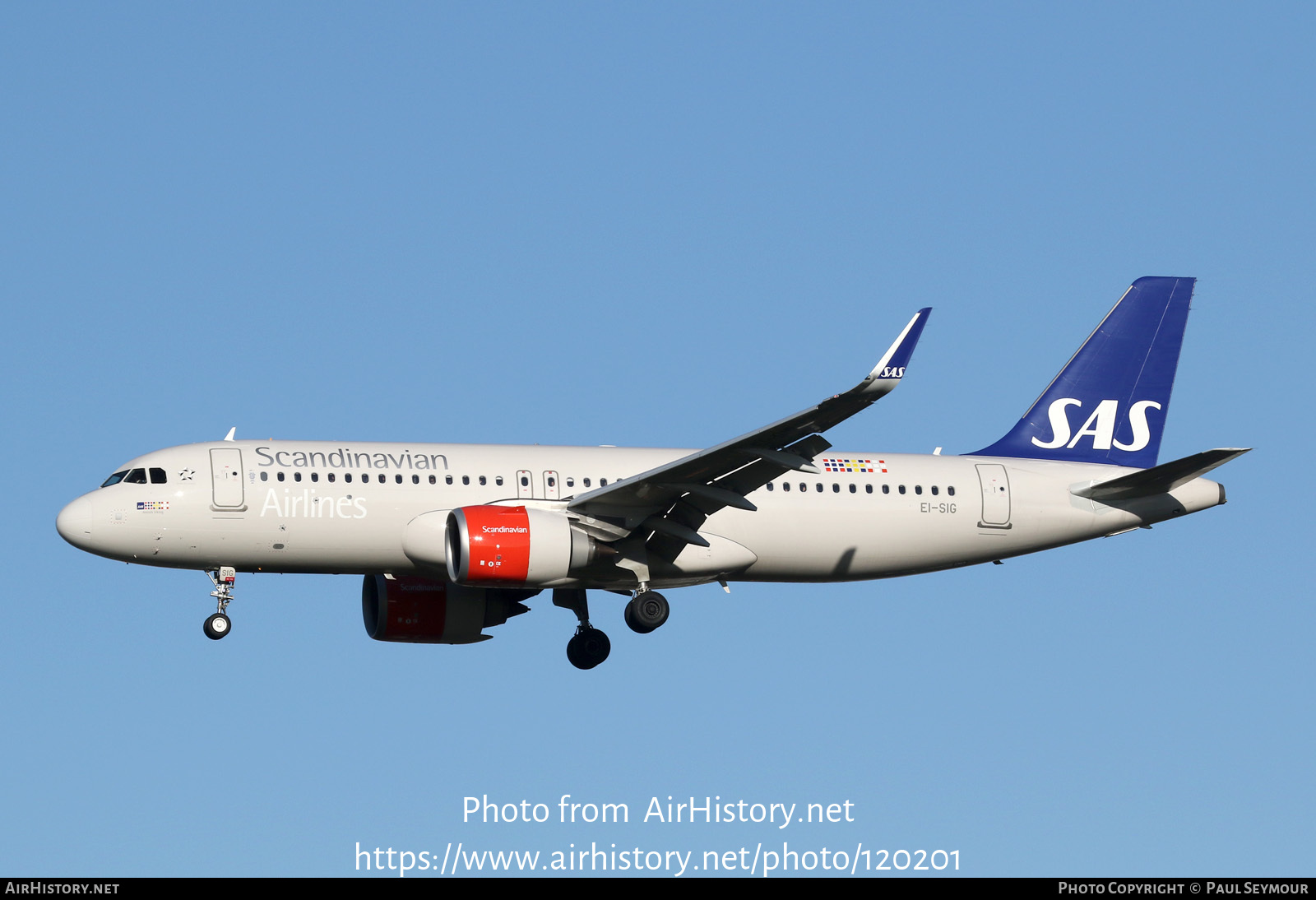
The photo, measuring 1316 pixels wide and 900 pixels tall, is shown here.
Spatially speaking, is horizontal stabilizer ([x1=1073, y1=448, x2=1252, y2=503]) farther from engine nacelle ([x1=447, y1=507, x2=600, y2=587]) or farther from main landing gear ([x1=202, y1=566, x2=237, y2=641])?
main landing gear ([x1=202, y1=566, x2=237, y2=641])

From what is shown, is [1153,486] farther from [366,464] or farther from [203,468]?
[203,468]

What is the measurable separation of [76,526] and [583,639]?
11323 millimetres

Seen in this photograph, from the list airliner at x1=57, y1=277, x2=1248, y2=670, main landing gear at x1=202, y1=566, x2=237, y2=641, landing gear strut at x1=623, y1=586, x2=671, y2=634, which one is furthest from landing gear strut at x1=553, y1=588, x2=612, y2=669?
main landing gear at x1=202, y1=566, x2=237, y2=641

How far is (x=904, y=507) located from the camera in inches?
1647

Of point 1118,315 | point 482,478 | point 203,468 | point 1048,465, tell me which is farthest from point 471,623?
point 1118,315

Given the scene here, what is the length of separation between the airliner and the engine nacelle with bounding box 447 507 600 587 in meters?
0.04

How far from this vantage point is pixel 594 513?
38656 millimetres

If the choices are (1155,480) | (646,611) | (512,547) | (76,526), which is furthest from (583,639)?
(1155,480)

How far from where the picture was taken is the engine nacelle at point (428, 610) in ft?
138

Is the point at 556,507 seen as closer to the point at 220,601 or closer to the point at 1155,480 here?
the point at 220,601

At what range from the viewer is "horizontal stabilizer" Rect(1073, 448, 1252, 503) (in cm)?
3984

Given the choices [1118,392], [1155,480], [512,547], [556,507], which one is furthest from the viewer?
[1118,392]

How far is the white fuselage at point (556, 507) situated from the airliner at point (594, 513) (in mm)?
38

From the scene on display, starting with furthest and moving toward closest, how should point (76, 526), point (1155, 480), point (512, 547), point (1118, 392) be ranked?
point (1118, 392)
point (1155, 480)
point (76, 526)
point (512, 547)
